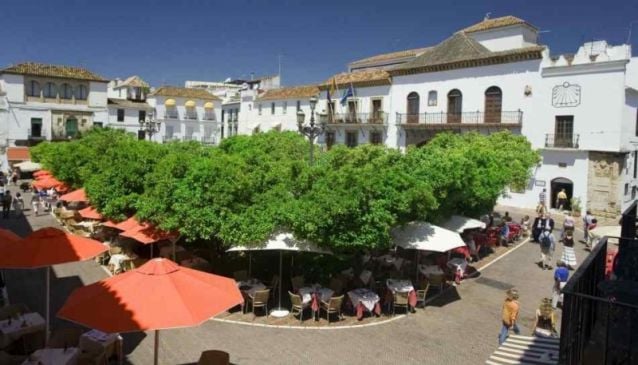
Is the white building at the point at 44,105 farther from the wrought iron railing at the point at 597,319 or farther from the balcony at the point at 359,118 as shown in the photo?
the wrought iron railing at the point at 597,319

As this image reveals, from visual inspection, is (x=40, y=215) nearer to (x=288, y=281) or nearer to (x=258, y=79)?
(x=288, y=281)

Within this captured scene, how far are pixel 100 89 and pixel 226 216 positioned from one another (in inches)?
1782

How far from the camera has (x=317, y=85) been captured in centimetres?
4791

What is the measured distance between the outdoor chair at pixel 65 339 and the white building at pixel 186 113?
159 ft

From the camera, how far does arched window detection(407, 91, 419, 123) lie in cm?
3950

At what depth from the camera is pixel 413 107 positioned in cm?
4009

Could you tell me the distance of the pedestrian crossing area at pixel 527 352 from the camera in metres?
7.91

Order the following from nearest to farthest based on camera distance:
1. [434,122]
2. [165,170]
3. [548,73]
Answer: [165,170] < [548,73] < [434,122]

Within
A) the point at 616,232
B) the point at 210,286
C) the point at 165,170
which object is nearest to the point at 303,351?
the point at 210,286

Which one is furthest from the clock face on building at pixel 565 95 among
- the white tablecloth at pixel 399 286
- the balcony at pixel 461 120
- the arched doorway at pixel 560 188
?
the white tablecloth at pixel 399 286

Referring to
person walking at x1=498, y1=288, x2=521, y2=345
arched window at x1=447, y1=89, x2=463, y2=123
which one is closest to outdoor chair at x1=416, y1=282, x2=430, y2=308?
person walking at x1=498, y1=288, x2=521, y2=345

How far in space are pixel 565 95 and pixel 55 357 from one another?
30663 mm

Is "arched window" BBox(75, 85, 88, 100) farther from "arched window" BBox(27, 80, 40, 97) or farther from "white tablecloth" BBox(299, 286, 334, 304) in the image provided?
"white tablecloth" BBox(299, 286, 334, 304)

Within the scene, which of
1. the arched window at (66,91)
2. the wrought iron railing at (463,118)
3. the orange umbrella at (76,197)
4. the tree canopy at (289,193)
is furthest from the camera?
the arched window at (66,91)
